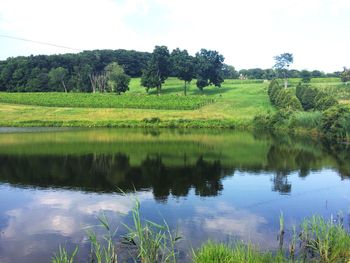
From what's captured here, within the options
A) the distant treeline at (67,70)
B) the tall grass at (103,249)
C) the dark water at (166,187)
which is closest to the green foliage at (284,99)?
the dark water at (166,187)

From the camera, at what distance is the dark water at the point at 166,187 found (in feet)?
72.6

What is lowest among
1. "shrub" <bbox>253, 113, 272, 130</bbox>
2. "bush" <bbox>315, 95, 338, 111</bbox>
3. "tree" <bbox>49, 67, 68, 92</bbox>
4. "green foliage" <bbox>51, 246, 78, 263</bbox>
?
"shrub" <bbox>253, 113, 272, 130</bbox>

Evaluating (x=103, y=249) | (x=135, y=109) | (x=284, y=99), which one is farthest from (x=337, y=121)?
(x=103, y=249)

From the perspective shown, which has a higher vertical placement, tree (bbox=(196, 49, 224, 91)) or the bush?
tree (bbox=(196, 49, 224, 91))

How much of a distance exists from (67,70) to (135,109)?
6193 centimetres

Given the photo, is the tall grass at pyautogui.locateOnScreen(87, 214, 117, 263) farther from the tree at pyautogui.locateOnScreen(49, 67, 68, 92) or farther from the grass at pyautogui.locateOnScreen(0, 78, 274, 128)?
the tree at pyautogui.locateOnScreen(49, 67, 68, 92)

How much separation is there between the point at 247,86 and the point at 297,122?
5623 centimetres

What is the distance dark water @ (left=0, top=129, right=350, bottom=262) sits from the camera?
72.6 feet

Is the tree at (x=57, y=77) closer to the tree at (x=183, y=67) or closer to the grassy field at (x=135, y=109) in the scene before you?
the grassy field at (x=135, y=109)

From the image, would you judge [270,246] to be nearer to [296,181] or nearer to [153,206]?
[153,206]

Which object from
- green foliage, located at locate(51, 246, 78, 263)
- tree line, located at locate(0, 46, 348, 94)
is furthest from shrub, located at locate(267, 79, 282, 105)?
green foliage, located at locate(51, 246, 78, 263)

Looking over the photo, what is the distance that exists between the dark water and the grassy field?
2471 centimetres

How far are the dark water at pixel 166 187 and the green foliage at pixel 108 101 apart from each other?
40321mm

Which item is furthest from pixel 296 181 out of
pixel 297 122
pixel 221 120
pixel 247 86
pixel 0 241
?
pixel 247 86
